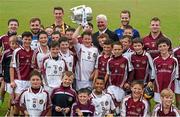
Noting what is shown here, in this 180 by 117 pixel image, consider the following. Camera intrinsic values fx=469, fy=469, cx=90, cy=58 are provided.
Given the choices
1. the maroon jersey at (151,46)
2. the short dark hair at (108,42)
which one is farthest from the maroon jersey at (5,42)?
the maroon jersey at (151,46)

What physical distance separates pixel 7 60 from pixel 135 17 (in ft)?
49.0

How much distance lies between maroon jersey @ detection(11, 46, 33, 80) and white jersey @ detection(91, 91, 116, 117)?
1.49 meters

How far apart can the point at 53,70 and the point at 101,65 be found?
3.08ft

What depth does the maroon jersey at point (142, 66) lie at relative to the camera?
28.6 ft

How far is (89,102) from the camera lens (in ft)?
25.2

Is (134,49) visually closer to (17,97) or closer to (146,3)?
(17,97)

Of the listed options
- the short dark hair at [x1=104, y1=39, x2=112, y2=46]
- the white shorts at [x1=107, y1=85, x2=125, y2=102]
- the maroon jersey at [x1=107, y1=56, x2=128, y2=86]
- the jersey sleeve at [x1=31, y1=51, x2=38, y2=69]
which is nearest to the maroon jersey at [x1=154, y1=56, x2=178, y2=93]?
the maroon jersey at [x1=107, y1=56, x2=128, y2=86]

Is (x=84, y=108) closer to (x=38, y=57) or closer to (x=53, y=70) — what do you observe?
(x=53, y=70)

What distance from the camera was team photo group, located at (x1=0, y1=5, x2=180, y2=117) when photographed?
7820 millimetres

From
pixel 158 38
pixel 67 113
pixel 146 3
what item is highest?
pixel 146 3

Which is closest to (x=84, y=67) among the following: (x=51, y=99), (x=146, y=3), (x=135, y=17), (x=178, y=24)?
(x=51, y=99)

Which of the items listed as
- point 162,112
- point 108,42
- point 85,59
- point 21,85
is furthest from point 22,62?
point 162,112

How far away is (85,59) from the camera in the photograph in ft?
29.4

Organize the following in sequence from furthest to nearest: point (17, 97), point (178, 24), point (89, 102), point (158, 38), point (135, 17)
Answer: point (135, 17), point (178, 24), point (158, 38), point (17, 97), point (89, 102)
